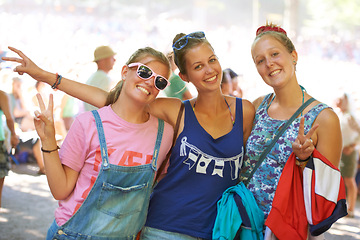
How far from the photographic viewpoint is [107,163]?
205 cm

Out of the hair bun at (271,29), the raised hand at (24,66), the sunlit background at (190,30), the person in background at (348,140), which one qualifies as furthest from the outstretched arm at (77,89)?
the sunlit background at (190,30)

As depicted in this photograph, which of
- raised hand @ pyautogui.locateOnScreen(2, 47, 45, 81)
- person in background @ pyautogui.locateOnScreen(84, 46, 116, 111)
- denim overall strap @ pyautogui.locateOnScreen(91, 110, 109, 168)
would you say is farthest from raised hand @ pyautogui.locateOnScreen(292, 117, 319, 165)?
person in background @ pyautogui.locateOnScreen(84, 46, 116, 111)

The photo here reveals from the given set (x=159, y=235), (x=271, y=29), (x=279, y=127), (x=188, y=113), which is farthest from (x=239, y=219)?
(x=271, y=29)

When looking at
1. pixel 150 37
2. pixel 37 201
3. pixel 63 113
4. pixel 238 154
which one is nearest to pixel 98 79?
pixel 37 201

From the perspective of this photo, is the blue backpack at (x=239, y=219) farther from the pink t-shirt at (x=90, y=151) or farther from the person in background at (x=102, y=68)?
the person in background at (x=102, y=68)

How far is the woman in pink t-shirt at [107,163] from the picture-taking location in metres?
2.04

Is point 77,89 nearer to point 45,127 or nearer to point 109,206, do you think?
point 45,127

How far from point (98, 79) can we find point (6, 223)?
270 centimetres

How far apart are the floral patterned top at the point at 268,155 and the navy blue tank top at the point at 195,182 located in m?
0.09

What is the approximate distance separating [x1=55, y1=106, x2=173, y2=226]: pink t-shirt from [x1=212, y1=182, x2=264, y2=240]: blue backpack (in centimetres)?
54

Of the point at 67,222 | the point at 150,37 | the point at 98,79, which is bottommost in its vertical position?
the point at 67,222

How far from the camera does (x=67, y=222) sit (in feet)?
6.68

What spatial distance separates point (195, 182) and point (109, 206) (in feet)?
1.77

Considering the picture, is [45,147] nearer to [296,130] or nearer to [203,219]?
[203,219]
